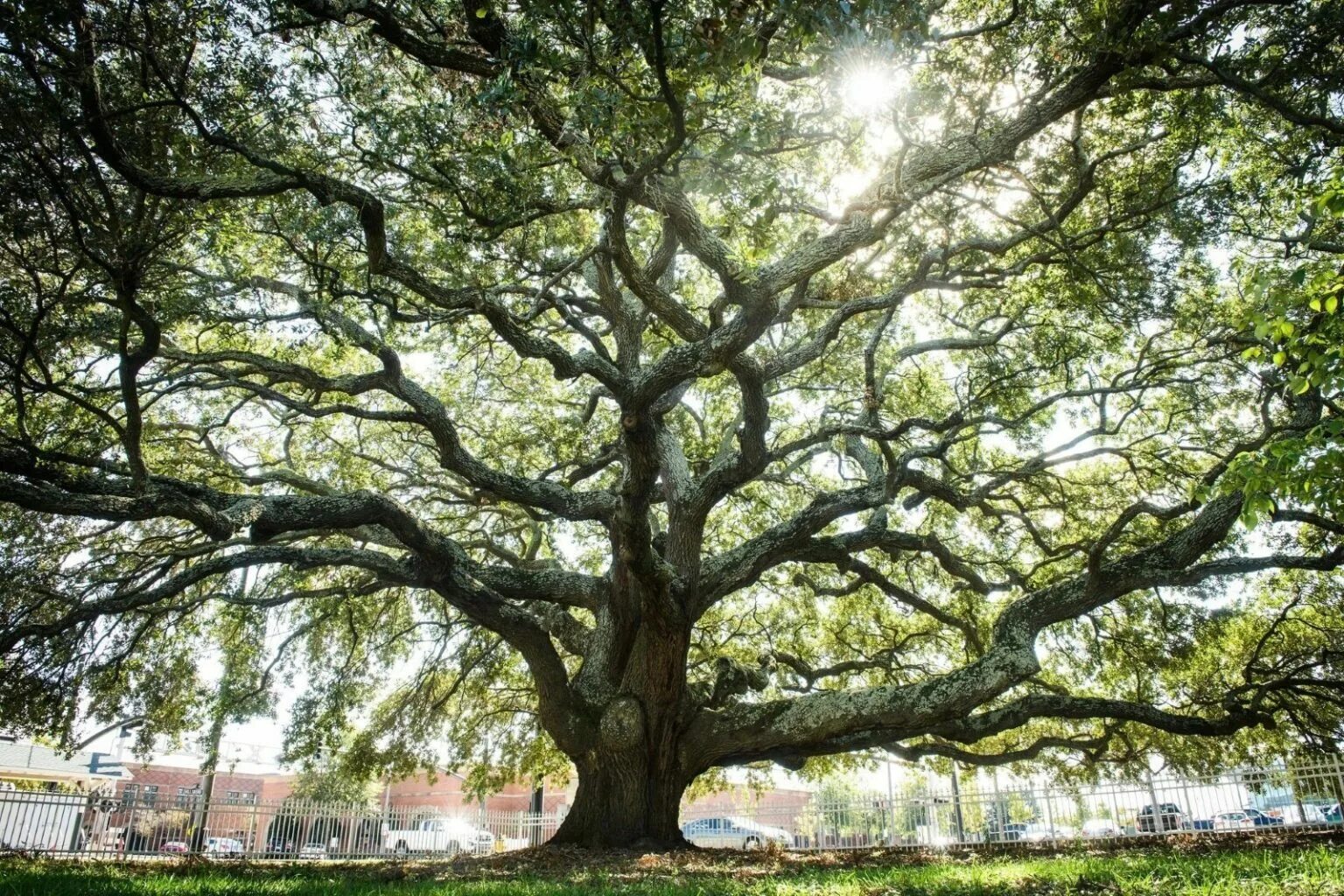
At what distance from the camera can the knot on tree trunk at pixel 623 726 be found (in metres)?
9.88

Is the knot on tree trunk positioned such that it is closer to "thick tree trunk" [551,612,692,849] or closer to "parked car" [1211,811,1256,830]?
"thick tree trunk" [551,612,692,849]

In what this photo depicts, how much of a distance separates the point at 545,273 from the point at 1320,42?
7239 millimetres

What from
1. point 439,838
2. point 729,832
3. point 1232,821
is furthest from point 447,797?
point 1232,821

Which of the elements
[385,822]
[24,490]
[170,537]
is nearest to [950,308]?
[24,490]

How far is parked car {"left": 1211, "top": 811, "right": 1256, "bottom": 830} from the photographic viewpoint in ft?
42.3

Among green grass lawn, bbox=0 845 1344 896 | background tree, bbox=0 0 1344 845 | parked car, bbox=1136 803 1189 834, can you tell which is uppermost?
background tree, bbox=0 0 1344 845

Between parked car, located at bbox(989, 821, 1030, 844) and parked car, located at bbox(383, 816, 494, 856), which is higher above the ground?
parked car, located at bbox(989, 821, 1030, 844)

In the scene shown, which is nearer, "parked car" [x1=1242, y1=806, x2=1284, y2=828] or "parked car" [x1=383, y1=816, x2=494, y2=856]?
"parked car" [x1=1242, y1=806, x2=1284, y2=828]

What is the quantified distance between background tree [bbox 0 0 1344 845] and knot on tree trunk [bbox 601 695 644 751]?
0.23 m

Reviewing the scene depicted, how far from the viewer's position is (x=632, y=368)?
425 inches

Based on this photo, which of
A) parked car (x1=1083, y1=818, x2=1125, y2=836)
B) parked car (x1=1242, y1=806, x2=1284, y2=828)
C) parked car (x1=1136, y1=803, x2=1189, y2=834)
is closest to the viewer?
parked car (x1=1242, y1=806, x2=1284, y2=828)

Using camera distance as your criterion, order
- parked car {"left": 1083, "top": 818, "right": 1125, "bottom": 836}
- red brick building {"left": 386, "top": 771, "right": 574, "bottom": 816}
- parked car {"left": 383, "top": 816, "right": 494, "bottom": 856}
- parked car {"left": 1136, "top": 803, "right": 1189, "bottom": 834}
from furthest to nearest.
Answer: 1. red brick building {"left": 386, "top": 771, "right": 574, "bottom": 816}
2. parked car {"left": 383, "top": 816, "right": 494, "bottom": 856}
3. parked car {"left": 1083, "top": 818, "right": 1125, "bottom": 836}
4. parked car {"left": 1136, "top": 803, "right": 1189, "bottom": 834}

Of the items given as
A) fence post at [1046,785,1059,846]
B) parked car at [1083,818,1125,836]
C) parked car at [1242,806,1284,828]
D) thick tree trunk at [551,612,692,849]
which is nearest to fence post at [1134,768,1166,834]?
parked car at [1083,818,1125,836]

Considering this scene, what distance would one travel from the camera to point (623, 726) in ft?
32.4
